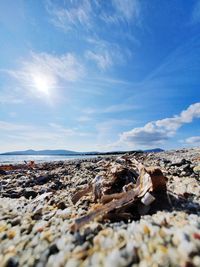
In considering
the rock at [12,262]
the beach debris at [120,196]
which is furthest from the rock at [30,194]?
the rock at [12,262]

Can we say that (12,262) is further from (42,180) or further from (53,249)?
(42,180)

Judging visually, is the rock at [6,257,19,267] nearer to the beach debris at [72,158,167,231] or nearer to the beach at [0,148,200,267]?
the beach at [0,148,200,267]

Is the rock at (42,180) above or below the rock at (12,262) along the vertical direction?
above

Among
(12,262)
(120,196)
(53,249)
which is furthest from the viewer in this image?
(120,196)

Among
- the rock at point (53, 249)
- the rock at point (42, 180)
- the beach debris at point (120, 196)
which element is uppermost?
the beach debris at point (120, 196)

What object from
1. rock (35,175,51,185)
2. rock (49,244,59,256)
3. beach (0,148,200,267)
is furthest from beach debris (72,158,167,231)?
rock (35,175,51,185)

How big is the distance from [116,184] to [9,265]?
8.48ft

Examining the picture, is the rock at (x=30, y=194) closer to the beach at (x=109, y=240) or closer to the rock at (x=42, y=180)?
the rock at (x=42, y=180)

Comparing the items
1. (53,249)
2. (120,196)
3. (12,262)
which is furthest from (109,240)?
(120,196)

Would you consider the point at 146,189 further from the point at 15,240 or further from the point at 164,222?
the point at 15,240

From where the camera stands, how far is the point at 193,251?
5.22ft

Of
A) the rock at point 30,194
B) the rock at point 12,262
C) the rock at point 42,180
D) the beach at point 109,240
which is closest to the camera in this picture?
the beach at point 109,240

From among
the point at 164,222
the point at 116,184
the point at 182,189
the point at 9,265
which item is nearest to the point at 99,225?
the point at 164,222

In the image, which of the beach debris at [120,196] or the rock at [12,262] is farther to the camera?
the beach debris at [120,196]
